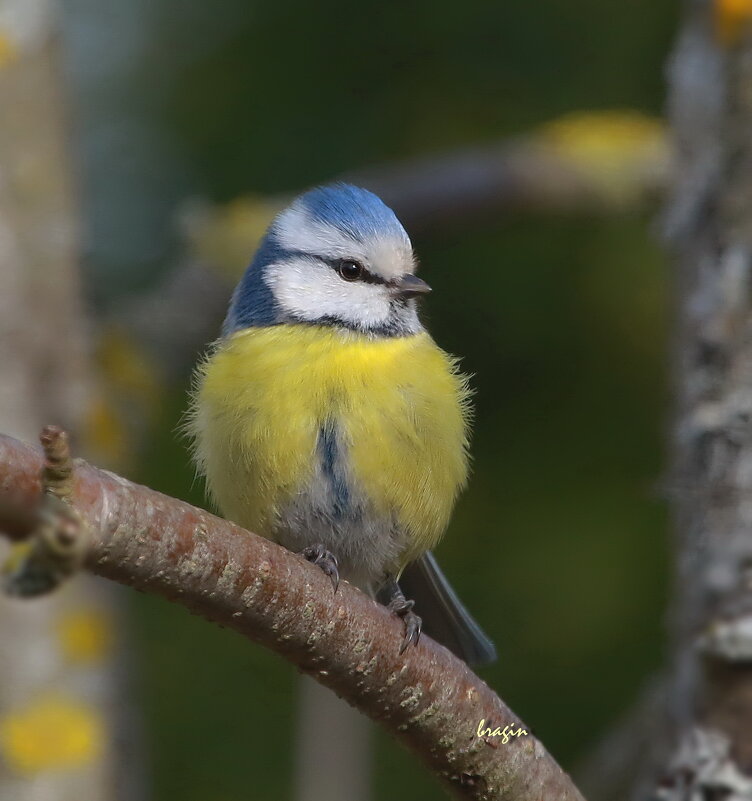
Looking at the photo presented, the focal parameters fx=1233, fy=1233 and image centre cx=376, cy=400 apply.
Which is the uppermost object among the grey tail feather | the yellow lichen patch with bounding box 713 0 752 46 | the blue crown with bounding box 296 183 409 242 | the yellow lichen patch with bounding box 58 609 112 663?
the yellow lichen patch with bounding box 713 0 752 46

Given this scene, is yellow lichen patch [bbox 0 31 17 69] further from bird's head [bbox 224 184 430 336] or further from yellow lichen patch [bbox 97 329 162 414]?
bird's head [bbox 224 184 430 336]

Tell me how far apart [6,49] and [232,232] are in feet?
2.26

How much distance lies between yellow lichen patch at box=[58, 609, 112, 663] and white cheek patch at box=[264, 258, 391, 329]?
810mm

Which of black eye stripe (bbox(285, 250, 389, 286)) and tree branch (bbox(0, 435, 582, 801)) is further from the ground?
black eye stripe (bbox(285, 250, 389, 286))

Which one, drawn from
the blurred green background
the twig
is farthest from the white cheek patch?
the twig

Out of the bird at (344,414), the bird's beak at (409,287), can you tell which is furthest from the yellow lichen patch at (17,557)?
the bird's beak at (409,287)

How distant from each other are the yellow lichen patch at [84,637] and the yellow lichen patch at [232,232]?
1.05 meters

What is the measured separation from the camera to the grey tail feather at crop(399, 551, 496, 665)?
90.4 inches

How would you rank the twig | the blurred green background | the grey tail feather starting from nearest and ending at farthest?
the twig < the grey tail feather < the blurred green background

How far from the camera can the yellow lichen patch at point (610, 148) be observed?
3148mm

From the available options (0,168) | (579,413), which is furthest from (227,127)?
(579,413)

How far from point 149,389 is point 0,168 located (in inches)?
25.2

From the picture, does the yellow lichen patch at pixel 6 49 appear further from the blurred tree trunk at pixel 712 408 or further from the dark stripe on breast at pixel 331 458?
the blurred tree trunk at pixel 712 408

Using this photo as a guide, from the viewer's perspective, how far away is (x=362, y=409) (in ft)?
6.97
